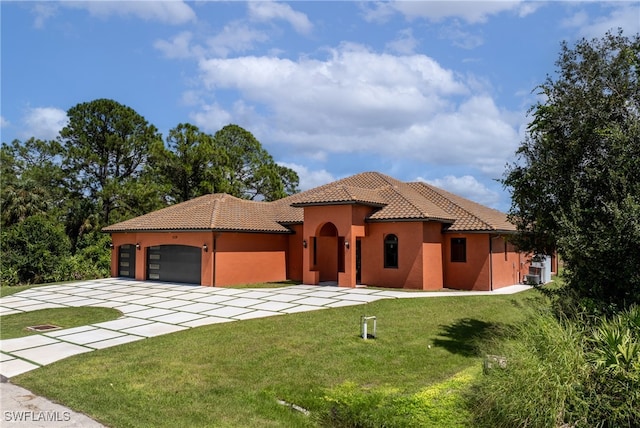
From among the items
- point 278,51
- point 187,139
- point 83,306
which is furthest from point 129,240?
point 278,51

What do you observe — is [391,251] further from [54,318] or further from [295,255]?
[54,318]

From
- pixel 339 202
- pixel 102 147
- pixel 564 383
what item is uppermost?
pixel 102 147

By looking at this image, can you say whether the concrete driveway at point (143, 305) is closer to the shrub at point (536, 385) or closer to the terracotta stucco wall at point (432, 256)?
the terracotta stucco wall at point (432, 256)

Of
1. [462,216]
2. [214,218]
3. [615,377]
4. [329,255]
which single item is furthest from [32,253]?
[615,377]

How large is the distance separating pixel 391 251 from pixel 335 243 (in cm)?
431

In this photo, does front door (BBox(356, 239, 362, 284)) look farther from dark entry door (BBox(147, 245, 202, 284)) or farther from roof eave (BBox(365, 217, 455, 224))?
dark entry door (BBox(147, 245, 202, 284))

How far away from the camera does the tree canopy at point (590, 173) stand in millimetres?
7383

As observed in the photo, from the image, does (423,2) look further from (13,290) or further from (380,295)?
(13,290)

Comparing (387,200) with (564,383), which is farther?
(387,200)

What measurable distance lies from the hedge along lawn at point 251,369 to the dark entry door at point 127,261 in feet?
54.0

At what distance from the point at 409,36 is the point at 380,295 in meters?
10.1

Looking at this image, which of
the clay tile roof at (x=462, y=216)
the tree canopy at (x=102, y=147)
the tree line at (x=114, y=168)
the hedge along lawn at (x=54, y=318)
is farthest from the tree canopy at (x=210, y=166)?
the hedge along lawn at (x=54, y=318)

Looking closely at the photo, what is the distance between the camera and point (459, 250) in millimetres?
21578

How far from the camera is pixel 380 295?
17.9 meters
